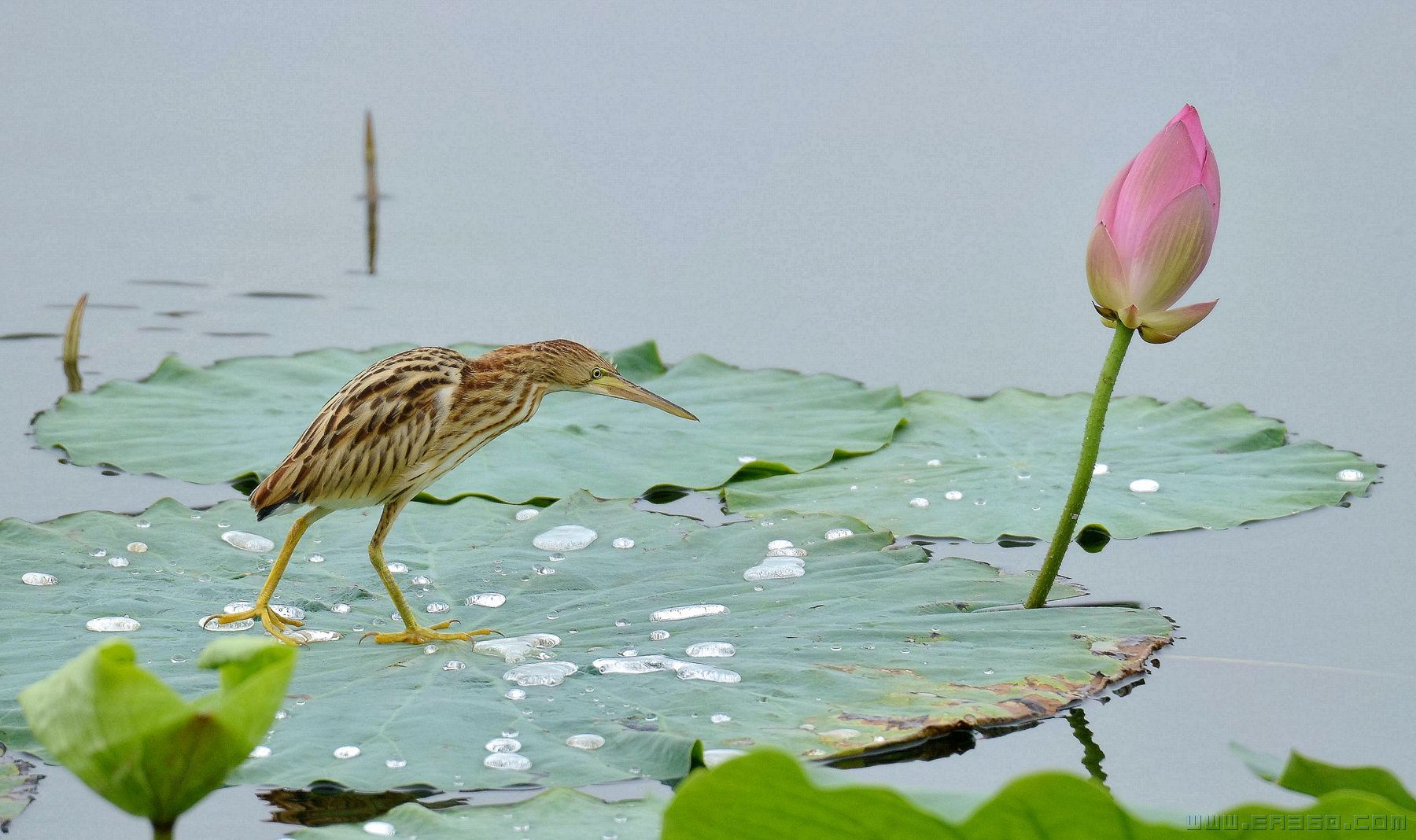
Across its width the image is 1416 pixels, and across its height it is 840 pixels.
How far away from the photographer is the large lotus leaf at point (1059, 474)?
4.34 metres

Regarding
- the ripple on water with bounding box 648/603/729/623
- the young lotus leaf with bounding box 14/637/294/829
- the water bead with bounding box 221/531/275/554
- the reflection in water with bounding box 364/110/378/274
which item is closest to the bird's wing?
the water bead with bounding box 221/531/275/554

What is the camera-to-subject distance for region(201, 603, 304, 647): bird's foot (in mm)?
3359

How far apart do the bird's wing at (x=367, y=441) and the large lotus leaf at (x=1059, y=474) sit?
1.20 metres

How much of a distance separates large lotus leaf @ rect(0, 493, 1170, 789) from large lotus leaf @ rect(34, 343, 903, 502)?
1.35ft

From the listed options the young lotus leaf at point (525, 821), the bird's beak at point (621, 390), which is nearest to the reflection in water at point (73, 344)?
the bird's beak at point (621, 390)

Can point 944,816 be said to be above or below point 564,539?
above

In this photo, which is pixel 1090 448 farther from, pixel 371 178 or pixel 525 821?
pixel 371 178

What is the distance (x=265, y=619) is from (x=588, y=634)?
2.45ft

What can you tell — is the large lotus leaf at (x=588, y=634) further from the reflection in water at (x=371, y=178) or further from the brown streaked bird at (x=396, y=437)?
the reflection in water at (x=371, y=178)

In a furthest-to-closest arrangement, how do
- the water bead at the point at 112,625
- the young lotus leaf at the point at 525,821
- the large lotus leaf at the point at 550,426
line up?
the large lotus leaf at the point at 550,426, the water bead at the point at 112,625, the young lotus leaf at the point at 525,821

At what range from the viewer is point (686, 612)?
3533 millimetres

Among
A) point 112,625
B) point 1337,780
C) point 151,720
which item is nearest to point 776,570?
point 112,625

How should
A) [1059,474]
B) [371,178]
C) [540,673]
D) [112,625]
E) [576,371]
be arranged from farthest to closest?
[371,178] → [1059,474] → [576,371] → [112,625] → [540,673]

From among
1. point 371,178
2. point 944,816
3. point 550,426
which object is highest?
point 371,178
